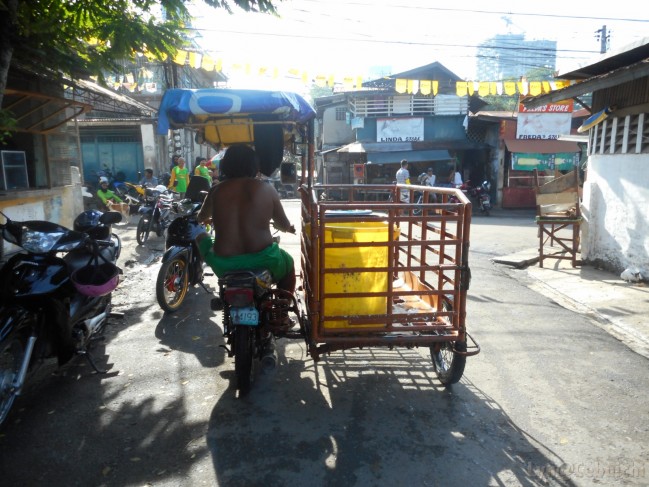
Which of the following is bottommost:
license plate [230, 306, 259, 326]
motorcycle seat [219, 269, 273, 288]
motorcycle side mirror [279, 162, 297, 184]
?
license plate [230, 306, 259, 326]

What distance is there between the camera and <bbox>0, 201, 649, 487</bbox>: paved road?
2.70 m

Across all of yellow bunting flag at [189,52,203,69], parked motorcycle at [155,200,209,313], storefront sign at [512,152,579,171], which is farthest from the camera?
storefront sign at [512,152,579,171]

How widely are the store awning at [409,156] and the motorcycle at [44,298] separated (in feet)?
58.8

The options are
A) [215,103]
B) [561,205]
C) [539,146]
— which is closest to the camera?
[215,103]

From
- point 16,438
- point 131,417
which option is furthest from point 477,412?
point 16,438

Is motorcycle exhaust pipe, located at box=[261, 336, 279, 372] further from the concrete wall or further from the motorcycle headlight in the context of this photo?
the concrete wall

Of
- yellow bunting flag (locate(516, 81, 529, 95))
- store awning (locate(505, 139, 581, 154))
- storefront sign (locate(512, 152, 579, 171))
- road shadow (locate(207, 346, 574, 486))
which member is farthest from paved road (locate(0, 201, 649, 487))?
storefront sign (locate(512, 152, 579, 171))

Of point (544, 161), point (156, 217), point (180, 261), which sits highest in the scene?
point (544, 161)

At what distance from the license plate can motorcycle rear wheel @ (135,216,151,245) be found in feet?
22.6

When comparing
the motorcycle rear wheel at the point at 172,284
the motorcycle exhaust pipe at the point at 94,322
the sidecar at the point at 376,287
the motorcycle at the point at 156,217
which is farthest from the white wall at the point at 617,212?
the motorcycle at the point at 156,217

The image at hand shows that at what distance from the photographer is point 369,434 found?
121 inches

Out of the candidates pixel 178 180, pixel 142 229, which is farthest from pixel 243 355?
pixel 178 180

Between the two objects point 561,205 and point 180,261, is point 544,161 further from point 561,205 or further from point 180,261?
point 180,261

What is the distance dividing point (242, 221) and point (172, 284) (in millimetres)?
2234
